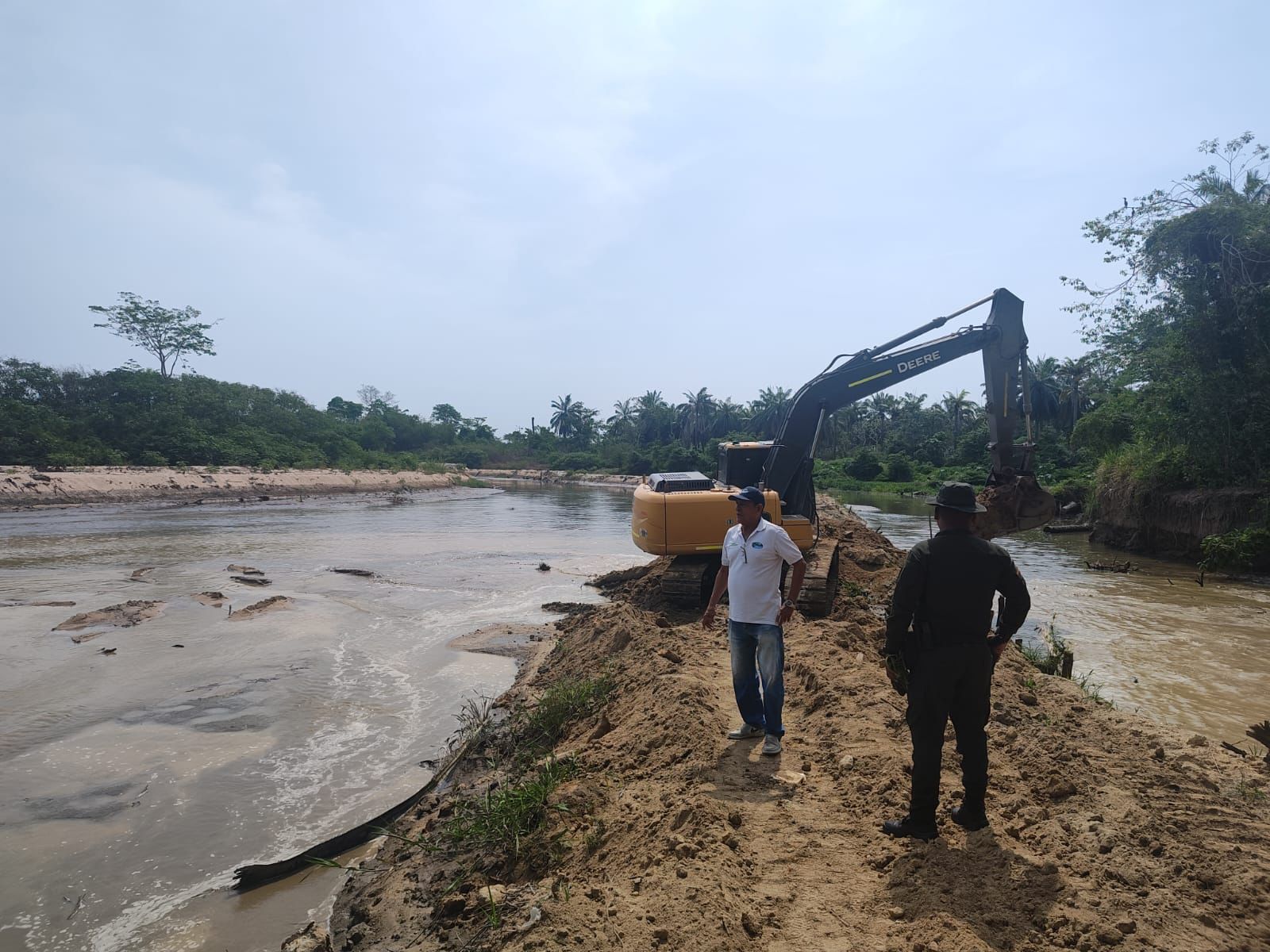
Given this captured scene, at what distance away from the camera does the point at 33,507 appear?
2989 centimetres

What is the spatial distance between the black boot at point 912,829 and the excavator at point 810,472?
6447 mm

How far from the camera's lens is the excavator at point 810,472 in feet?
33.7

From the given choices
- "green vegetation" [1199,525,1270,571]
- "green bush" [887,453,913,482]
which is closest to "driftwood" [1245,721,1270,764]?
"green vegetation" [1199,525,1270,571]

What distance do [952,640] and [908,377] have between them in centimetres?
890

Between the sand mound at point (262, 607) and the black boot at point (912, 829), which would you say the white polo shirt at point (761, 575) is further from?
the sand mound at point (262, 607)

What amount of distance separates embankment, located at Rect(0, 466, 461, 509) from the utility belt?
3805 centimetres

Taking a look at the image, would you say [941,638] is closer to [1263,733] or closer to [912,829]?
[912,829]

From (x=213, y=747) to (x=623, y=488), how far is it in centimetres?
5210

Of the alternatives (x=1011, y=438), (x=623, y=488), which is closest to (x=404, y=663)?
(x=1011, y=438)

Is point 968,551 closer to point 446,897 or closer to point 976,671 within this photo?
point 976,671

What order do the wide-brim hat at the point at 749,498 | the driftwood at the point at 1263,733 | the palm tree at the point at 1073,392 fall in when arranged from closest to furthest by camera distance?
1. the driftwood at the point at 1263,733
2. the wide-brim hat at the point at 749,498
3. the palm tree at the point at 1073,392

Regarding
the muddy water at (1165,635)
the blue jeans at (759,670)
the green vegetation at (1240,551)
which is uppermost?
the blue jeans at (759,670)

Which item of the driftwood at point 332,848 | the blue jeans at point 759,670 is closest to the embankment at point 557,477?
the driftwood at point 332,848

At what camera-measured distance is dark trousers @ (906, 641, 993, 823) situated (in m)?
3.58
